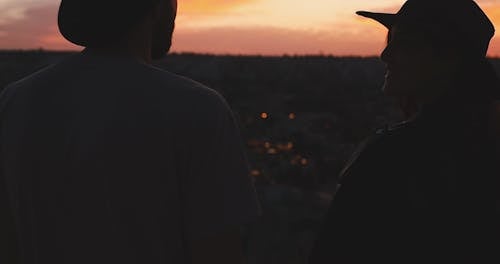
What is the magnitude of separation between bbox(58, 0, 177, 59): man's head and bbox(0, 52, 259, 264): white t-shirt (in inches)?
2.2

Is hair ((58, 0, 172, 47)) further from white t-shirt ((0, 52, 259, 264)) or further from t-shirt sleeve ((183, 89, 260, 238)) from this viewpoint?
t-shirt sleeve ((183, 89, 260, 238))

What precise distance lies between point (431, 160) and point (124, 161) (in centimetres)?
127

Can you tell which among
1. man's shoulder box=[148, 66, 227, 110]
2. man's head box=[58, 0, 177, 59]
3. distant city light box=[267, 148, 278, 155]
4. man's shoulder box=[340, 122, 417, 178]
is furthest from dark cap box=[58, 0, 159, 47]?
distant city light box=[267, 148, 278, 155]

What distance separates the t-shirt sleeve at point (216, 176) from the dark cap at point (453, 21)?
1.26m

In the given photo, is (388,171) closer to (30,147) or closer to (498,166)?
(498,166)

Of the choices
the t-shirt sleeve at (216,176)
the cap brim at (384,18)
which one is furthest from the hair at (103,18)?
the cap brim at (384,18)

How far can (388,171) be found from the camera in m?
2.80

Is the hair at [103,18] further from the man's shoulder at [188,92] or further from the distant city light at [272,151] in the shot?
the distant city light at [272,151]

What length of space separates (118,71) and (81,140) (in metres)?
0.20

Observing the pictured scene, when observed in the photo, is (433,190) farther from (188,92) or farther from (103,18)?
(103,18)

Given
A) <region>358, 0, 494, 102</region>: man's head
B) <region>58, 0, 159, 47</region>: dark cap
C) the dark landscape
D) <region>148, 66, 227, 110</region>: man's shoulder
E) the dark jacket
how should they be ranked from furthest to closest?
1. the dark landscape
2. <region>358, 0, 494, 102</region>: man's head
3. the dark jacket
4. <region>58, 0, 159, 47</region>: dark cap
5. <region>148, 66, 227, 110</region>: man's shoulder

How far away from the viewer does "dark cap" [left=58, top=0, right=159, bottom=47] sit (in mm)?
1951

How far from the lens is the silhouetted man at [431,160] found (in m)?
2.71

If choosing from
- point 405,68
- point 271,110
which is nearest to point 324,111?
point 271,110
